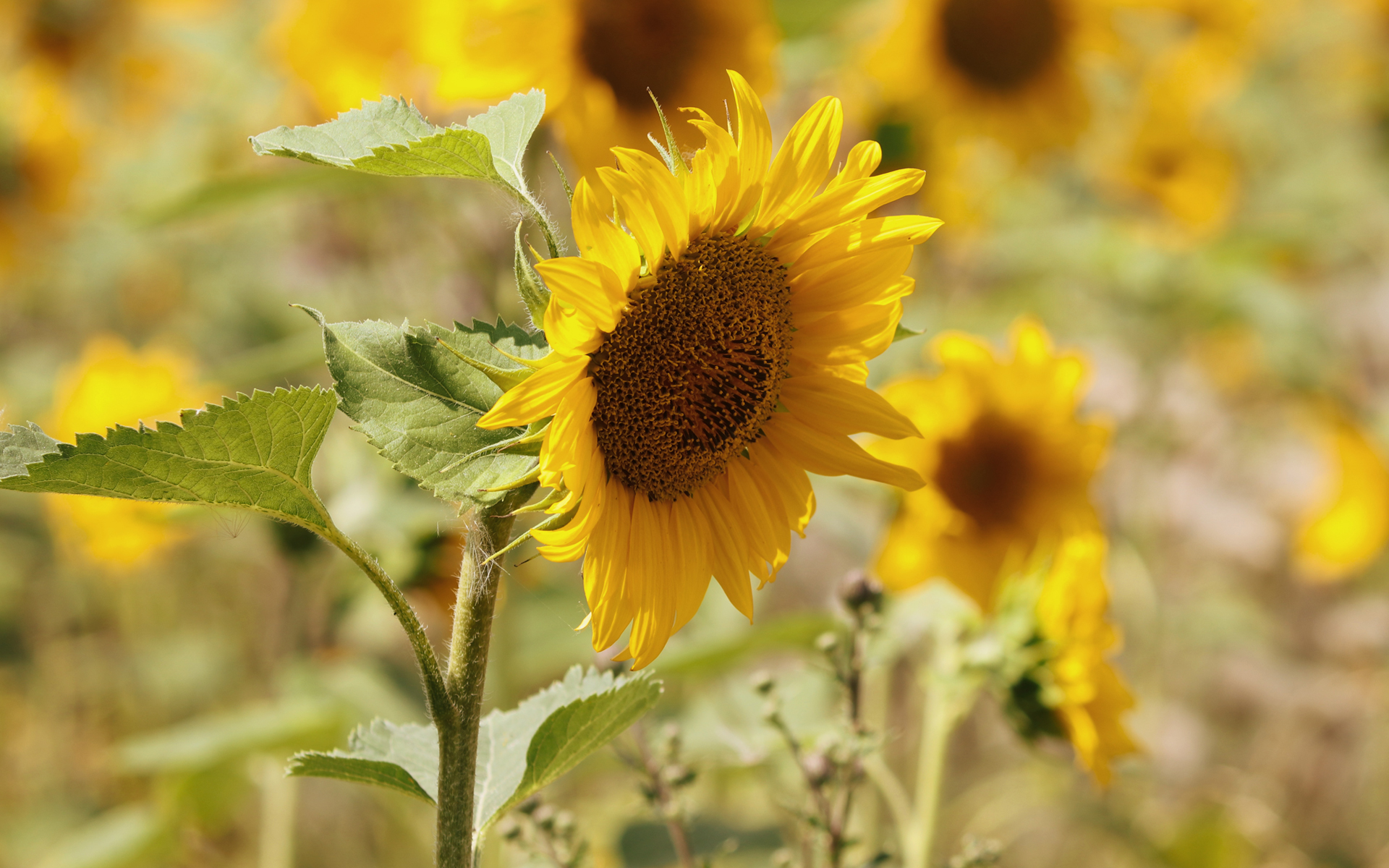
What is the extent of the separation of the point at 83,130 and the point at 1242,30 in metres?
2.65

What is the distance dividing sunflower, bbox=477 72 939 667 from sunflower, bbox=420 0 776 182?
0.54 meters

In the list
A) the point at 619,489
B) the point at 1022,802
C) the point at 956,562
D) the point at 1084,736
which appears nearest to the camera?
the point at 619,489

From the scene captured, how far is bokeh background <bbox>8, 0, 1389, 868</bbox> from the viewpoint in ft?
4.01

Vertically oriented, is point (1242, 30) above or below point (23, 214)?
below

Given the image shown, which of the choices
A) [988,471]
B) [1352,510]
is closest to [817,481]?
[988,471]

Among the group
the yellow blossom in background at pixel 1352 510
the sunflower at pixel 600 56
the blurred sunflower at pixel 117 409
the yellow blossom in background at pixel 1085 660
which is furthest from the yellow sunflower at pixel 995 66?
the blurred sunflower at pixel 117 409

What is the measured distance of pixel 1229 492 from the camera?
2877 mm

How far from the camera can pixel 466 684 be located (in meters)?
0.46

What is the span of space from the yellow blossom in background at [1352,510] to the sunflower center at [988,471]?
1162 millimetres

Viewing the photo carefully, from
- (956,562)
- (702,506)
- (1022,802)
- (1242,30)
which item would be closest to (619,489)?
(702,506)

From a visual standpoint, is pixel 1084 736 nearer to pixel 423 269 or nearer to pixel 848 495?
pixel 848 495

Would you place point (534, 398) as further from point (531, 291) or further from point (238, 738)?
point (238, 738)

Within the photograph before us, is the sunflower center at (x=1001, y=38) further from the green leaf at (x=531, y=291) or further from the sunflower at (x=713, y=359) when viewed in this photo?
the green leaf at (x=531, y=291)

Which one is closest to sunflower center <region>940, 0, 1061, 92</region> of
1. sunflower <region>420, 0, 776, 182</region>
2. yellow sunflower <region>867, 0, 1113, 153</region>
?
yellow sunflower <region>867, 0, 1113, 153</region>
